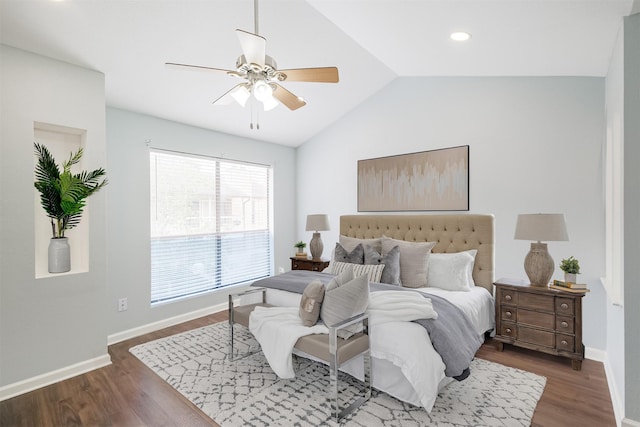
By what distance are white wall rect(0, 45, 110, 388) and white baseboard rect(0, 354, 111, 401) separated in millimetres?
23

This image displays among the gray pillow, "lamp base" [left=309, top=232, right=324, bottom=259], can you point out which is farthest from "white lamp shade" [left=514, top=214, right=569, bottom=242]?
"lamp base" [left=309, top=232, right=324, bottom=259]

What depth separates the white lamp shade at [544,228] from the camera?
9.25 feet

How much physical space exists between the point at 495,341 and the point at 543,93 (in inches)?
98.4

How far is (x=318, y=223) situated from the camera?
472 centimetres

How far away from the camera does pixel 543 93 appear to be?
3.28 meters

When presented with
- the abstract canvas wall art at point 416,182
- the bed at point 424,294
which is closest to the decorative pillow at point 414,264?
the bed at point 424,294

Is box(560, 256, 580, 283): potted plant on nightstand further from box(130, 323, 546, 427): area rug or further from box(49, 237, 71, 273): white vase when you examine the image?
box(49, 237, 71, 273): white vase

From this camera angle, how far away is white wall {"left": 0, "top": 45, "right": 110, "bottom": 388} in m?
2.49

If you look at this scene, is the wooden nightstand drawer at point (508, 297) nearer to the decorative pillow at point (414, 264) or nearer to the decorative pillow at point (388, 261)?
the decorative pillow at point (414, 264)

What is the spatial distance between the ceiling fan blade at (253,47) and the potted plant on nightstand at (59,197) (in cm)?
190

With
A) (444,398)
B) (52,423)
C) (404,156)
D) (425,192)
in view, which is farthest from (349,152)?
(52,423)

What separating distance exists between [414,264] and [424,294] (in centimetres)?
74
